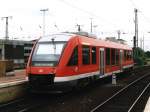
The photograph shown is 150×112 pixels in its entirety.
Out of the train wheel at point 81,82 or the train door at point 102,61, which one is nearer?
the train wheel at point 81,82

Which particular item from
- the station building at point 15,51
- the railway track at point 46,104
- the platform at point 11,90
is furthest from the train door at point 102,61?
the station building at point 15,51

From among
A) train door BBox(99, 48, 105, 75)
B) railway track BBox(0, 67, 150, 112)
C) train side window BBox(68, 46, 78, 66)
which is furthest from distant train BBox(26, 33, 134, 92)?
train door BBox(99, 48, 105, 75)

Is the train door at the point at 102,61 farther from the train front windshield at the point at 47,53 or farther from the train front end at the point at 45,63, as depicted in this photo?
the train front windshield at the point at 47,53

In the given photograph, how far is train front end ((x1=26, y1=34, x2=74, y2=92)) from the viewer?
16562mm

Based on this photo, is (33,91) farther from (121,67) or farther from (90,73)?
(121,67)

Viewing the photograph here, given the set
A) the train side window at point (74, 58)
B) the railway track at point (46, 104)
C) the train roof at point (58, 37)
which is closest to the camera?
the railway track at point (46, 104)

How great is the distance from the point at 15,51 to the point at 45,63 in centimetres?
3203

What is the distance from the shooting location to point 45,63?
55.6 ft

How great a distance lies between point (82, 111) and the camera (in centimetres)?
1378

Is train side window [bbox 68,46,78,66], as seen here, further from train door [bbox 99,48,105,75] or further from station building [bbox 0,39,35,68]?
station building [bbox 0,39,35,68]

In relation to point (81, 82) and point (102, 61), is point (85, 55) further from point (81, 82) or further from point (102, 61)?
point (102, 61)

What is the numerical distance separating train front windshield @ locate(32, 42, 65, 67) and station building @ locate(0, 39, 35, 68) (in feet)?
90.0

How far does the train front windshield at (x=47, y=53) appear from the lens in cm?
1694

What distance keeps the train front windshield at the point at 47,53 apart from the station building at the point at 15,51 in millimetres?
27442
